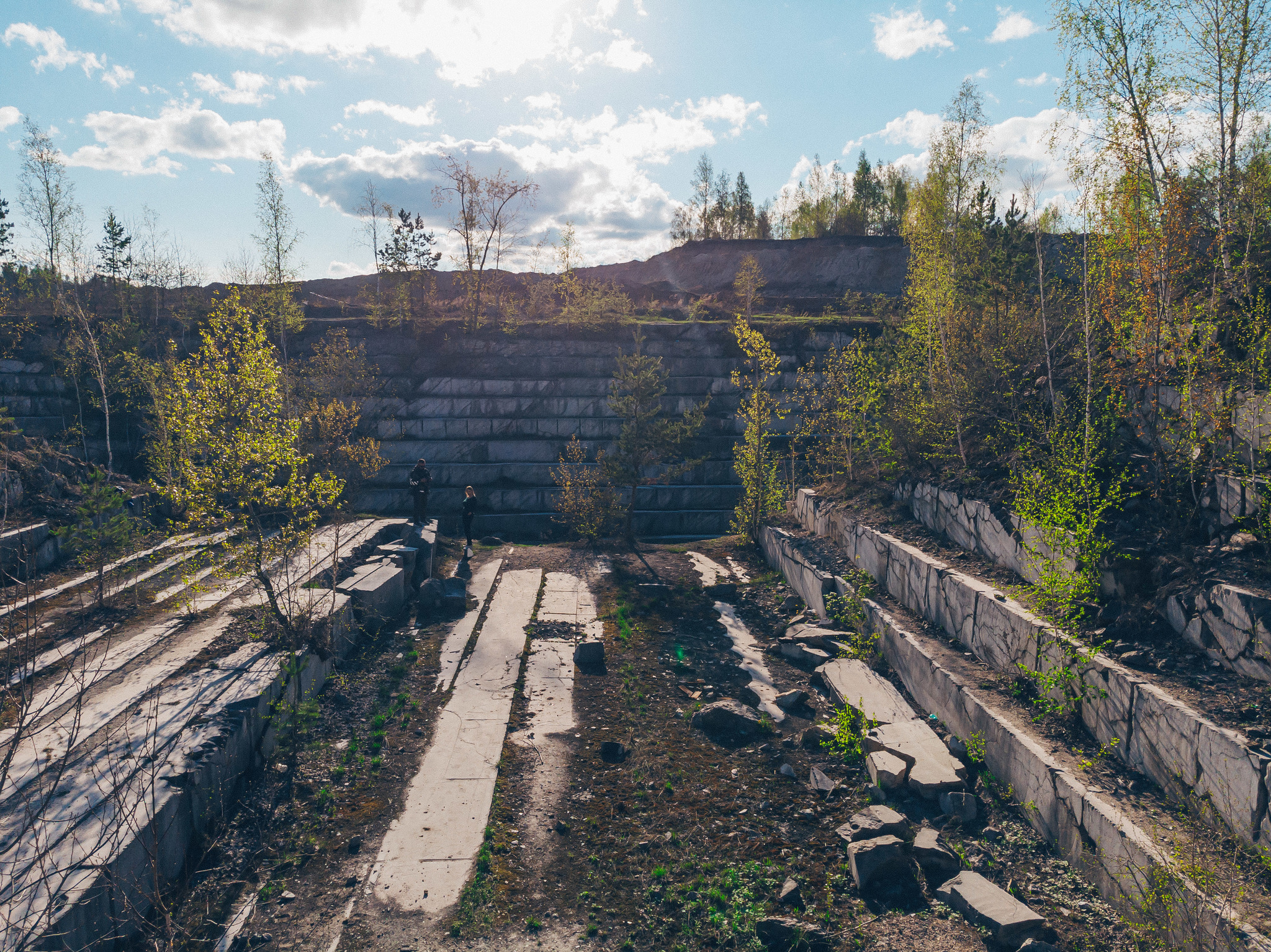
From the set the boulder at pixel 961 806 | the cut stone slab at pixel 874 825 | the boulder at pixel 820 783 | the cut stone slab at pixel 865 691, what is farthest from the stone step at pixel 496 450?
the cut stone slab at pixel 874 825

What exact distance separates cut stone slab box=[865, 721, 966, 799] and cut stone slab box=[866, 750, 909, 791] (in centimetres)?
7

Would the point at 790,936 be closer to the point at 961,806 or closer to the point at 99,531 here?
the point at 961,806

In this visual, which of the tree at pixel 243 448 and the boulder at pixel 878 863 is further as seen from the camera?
the tree at pixel 243 448

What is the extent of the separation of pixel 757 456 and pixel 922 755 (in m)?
7.53

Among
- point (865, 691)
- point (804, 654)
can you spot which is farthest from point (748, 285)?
point (865, 691)

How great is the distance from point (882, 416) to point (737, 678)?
557cm

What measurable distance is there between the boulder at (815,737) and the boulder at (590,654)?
2.66 metres

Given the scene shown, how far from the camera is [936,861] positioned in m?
4.23

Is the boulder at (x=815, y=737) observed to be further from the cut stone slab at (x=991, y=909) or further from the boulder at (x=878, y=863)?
the cut stone slab at (x=991, y=909)

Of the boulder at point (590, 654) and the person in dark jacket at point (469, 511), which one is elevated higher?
the person in dark jacket at point (469, 511)

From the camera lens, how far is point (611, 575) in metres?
11.4

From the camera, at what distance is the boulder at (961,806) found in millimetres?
4727

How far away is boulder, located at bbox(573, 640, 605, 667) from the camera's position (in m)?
7.80

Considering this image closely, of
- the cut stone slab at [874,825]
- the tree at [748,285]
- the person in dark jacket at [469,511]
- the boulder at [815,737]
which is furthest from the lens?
the tree at [748,285]
